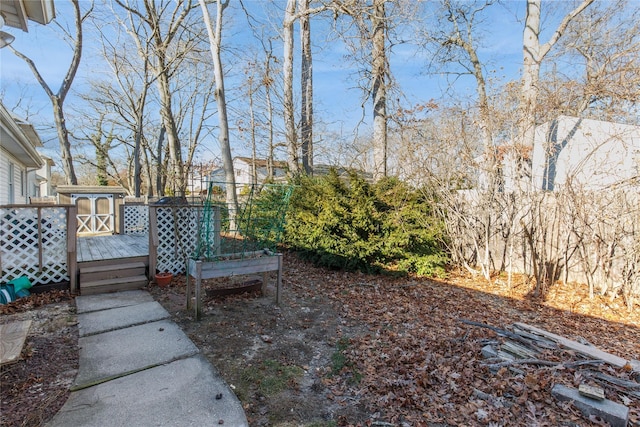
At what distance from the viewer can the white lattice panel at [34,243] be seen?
4.47m

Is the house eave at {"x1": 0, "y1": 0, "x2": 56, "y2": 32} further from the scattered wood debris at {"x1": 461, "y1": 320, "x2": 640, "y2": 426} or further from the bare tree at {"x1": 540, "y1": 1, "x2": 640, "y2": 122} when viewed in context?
the bare tree at {"x1": 540, "y1": 1, "x2": 640, "y2": 122}

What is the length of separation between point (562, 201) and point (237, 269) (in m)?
5.43

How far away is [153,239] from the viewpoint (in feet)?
17.8

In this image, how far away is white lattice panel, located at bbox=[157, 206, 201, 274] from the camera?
560 centimetres

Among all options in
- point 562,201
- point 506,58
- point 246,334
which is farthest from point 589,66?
point 246,334

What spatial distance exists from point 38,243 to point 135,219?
6083 mm

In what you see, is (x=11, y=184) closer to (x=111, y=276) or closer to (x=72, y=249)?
(x=72, y=249)

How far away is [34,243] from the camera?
15.2 feet

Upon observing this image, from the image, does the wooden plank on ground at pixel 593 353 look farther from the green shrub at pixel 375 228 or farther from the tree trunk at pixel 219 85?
the tree trunk at pixel 219 85

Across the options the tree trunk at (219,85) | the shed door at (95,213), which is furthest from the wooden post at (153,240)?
the shed door at (95,213)

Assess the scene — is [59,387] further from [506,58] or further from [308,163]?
[506,58]

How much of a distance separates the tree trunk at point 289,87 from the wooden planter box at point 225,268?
550 cm

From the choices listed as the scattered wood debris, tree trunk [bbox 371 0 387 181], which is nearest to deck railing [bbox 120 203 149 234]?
tree trunk [bbox 371 0 387 181]

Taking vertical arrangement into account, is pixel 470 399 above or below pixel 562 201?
below
